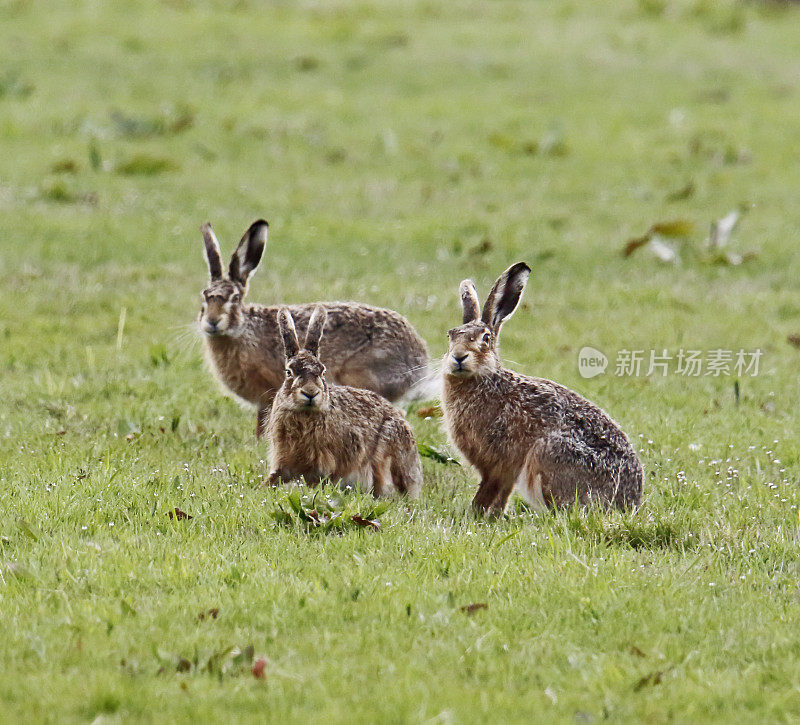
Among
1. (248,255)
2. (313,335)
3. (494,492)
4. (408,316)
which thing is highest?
(248,255)

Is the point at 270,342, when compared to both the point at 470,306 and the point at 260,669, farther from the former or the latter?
the point at 260,669

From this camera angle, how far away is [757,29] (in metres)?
27.1

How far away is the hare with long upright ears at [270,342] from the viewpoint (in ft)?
29.7

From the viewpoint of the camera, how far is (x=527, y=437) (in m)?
7.14

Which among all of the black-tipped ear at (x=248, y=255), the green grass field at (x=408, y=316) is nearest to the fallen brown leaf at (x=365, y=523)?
the green grass field at (x=408, y=316)

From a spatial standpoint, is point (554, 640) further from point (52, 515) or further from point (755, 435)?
point (755, 435)

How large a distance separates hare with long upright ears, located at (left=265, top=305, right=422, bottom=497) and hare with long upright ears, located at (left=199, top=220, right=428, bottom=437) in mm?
1184

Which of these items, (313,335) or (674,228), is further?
(674,228)

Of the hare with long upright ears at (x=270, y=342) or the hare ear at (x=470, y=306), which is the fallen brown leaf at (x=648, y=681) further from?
the hare with long upright ears at (x=270, y=342)

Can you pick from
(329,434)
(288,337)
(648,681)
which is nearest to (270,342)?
(288,337)

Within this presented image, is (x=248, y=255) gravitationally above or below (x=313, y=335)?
above

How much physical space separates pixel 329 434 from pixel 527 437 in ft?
3.80

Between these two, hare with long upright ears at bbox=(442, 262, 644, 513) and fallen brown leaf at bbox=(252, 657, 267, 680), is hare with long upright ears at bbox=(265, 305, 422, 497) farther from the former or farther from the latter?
fallen brown leaf at bbox=(252, 657, 267, 680)

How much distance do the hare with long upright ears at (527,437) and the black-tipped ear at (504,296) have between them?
5.2 inches
